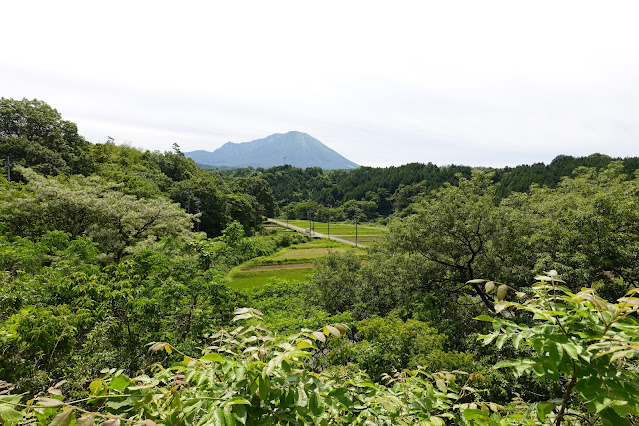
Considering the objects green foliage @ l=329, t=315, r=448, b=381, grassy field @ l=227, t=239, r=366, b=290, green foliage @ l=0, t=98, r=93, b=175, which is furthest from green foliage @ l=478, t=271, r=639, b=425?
green foliage @ l=0, t=98, r=93, b=175

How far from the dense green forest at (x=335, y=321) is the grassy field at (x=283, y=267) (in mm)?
10755

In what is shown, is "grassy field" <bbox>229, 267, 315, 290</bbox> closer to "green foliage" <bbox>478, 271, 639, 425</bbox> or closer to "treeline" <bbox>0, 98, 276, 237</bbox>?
"treeline" <bbox>0, 98, 276, 237</bbox>

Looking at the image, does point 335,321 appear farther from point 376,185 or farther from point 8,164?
point 376,185

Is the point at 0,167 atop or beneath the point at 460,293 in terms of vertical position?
atop

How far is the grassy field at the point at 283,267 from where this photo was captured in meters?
28.2

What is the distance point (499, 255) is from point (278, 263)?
25943mm

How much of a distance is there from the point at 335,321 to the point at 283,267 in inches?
928

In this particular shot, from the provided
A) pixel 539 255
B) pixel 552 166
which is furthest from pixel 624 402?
pixel 552 166

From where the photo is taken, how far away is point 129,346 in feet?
22.9

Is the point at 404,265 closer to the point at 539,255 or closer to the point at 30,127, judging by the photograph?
the point at 539,255

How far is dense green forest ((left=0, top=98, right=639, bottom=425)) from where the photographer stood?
4.83 feet

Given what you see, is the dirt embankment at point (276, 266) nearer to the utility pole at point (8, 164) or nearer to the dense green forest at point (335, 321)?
the dense green forest at point (335, 321)

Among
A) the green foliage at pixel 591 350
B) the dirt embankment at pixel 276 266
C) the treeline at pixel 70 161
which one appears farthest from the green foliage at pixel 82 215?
the dirt embankment at pixel 276 266

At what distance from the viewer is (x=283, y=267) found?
108ft
